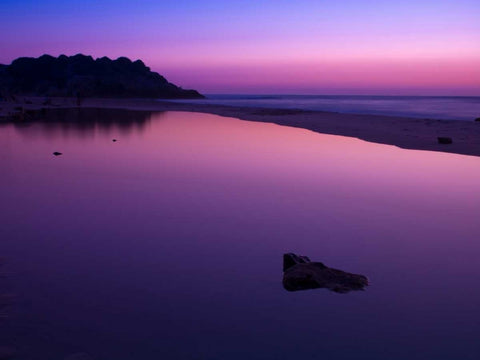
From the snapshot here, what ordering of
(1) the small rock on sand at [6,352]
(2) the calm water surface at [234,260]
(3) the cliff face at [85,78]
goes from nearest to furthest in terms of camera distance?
(1) the small rock on sand at [6,352] → (2) the calm water surface at [234,260] → (3) the cliff face at [85,78]

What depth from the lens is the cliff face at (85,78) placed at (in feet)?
434

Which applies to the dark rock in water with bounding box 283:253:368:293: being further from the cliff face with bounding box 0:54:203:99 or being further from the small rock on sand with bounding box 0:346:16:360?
the cliff face with bounding box 0:54:203:99

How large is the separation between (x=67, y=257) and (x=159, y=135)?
19.7 meters

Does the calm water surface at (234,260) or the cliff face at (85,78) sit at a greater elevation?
the cliff face at (85,78)

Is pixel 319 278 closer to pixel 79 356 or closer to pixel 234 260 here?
pixel 234 260

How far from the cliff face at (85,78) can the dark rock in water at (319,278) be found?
417 ft

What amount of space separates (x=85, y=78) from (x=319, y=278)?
476 ft

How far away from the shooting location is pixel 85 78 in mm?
139500

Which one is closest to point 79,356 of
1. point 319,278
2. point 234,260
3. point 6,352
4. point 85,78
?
point 6,352

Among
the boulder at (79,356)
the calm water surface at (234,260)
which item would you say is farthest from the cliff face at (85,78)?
the boulder at (79,356)

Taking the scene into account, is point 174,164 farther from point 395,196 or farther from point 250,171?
point 395,196

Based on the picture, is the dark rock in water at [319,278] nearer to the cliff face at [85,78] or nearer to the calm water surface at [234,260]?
the calm water surface at [234,260]

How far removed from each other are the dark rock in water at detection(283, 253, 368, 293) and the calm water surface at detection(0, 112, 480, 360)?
0.46ft

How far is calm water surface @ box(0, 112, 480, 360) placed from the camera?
477 centimetres
